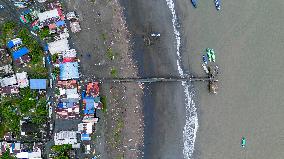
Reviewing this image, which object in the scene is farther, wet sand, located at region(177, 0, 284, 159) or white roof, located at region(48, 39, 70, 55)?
wet sand, located at region(177, 0, 284, 159)

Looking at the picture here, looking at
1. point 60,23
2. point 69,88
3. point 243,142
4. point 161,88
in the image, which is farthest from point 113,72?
point 243,142

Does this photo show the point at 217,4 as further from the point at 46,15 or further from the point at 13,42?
the point at 13,42

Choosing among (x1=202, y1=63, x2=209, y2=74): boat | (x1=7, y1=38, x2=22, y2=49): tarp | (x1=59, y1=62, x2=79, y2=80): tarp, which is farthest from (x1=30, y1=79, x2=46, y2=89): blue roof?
(x1=202, y1=63, x2=209, y2=74): boat

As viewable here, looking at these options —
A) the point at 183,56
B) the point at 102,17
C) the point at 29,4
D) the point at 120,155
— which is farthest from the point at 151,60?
the point at 29,4

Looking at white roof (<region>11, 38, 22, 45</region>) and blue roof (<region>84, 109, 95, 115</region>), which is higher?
white roof (<region>11, 38, 22, 45</region>)

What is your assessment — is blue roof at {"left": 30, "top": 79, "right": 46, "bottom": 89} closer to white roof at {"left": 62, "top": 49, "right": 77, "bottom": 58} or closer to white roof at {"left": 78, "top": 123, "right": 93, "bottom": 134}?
white roof at {"left": 62, "top": 49, "right": 77, "bottom": 58}
